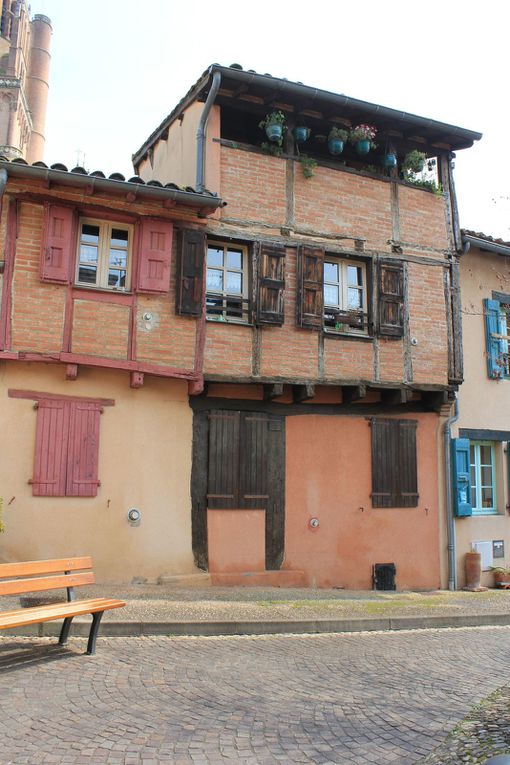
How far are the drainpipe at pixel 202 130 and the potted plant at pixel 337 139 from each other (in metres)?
2.08

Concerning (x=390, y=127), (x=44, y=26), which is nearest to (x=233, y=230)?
(x=390, y=127)

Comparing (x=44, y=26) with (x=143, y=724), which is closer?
(x=143, y=724)

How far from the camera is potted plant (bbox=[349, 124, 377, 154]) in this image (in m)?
11.7

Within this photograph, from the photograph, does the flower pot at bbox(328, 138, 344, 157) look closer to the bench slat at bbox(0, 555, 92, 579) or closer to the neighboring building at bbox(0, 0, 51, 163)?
the bench slat at bbox(0, 555, 92, 579)

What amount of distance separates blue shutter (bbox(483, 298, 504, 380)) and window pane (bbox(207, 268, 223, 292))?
5.49 meters

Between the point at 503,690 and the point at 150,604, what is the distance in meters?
4.06

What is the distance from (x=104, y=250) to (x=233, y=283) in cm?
207

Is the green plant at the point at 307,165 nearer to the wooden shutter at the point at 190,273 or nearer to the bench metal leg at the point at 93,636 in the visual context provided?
the wooden shutter at the point at 190,273

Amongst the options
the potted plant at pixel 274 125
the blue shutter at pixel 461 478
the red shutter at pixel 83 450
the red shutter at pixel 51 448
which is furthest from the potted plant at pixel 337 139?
the red shutter at pixel 51 448

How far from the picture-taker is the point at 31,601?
25.2 feet

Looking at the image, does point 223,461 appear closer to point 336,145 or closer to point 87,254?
point 87,254

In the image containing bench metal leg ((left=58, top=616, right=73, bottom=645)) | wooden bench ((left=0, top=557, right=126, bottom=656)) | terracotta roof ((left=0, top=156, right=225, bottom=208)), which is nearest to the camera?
wooden bench ((left=0, top=557, right=126, bottom=656))

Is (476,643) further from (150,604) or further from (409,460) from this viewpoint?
(409,460)

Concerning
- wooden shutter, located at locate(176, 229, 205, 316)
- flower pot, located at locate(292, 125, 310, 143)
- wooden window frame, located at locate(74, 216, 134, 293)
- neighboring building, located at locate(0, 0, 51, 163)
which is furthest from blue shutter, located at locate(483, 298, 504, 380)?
neighboring building, located at locate(0, 0, 51, 163)
